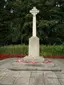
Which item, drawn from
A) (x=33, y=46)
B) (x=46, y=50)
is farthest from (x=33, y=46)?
(x=46, y=50)

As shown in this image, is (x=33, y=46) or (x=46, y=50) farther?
(x=46, y=50)

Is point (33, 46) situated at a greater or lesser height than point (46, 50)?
greater

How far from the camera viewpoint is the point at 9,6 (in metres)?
25.7

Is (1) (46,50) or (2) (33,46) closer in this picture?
(2) (33,46)

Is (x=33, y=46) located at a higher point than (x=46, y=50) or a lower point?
higher

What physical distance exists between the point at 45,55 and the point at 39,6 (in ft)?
27.4

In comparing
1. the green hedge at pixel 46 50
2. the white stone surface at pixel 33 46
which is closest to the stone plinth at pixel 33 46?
the white stone surface at pixel 33 46

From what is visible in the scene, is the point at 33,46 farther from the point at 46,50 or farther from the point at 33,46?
the point at 46,50

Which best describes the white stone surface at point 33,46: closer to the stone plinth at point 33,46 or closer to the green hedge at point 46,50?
the stone plinth at point 33,46

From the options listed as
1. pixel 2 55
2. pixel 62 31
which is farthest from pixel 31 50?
pixel 62 31

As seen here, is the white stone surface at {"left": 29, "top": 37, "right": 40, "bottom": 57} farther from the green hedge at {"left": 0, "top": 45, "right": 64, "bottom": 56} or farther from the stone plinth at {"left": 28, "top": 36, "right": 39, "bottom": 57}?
the green hedge at {"left": 0, "top": 45, "right": 64, "bottom": 56}

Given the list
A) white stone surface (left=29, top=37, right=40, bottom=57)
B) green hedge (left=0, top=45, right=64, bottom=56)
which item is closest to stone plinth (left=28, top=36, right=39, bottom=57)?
white stone surface (left=29, top=37, right=40, bottom=57)

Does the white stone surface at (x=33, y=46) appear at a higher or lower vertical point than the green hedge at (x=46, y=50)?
higher

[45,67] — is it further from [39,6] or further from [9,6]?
[9,6]
